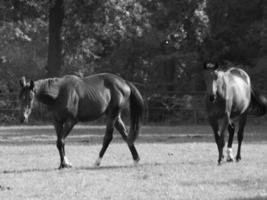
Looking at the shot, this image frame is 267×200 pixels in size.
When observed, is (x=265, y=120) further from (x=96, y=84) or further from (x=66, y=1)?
(x=96, y=84)

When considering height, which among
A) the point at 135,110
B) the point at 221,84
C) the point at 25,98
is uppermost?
the point at 221,84

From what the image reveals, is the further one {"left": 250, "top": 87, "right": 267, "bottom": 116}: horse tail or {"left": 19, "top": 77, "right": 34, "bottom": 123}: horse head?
{"left": 250, "top": 87, "right": 267, "bottom": 116}: horse tail

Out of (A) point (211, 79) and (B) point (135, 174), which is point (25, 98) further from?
(A) point (211, 79)

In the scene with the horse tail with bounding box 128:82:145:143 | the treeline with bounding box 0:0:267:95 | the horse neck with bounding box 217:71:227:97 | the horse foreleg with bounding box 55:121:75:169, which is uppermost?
the horse neck with bounding box 217:71:227:97

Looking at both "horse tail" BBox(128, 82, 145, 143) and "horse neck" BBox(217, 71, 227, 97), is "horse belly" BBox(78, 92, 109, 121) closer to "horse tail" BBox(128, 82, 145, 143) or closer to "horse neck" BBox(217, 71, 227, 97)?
"horse tail" BBox(128, 82, 145, 143)

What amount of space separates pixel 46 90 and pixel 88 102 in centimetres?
98

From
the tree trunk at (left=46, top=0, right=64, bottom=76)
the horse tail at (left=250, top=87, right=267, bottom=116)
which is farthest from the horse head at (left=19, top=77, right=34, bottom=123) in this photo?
the tree trunk at (left=46, top=0, right=64, bottom=76)

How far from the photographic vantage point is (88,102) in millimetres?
Answer: 13812

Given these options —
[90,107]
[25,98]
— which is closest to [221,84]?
[90,107]

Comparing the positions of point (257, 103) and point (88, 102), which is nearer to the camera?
point (88, 102)

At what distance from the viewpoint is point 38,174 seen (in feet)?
39.8

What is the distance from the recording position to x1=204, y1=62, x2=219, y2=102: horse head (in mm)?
13328

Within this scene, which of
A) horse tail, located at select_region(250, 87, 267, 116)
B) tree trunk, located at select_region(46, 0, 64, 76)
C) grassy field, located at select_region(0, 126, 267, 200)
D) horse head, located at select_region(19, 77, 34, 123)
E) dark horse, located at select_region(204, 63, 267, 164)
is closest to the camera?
grassy field, located at select_region(0, 126, 267, 200)

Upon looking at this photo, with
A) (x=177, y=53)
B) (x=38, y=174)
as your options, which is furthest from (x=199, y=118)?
(x=38, y=174)
